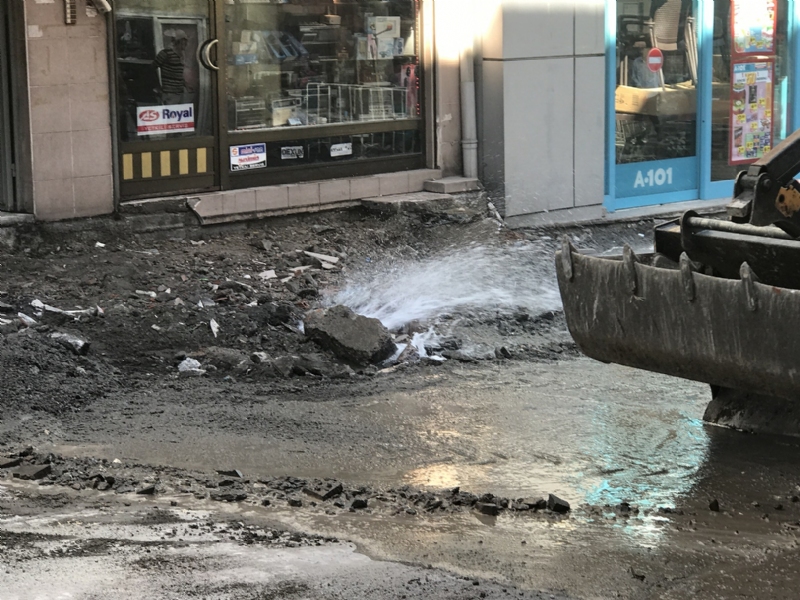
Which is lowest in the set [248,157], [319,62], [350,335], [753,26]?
[350,335]

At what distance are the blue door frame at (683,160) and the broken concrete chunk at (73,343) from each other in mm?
6511

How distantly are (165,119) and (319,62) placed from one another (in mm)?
1678

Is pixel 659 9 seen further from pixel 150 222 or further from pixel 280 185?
pixel 150 222

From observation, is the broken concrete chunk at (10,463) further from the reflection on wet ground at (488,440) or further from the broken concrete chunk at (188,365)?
the broken concrete chunk at (188,365)

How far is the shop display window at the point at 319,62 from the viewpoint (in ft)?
33.4

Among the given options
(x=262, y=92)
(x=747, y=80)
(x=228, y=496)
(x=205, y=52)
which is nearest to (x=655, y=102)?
(x=747, y=80)

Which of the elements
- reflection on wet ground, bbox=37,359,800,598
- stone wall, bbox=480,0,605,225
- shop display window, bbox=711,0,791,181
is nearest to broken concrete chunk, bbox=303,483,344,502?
reflection on wet ground, bbox=37,359,800,598

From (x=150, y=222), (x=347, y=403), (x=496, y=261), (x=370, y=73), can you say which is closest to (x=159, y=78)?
(x=150, y=222)

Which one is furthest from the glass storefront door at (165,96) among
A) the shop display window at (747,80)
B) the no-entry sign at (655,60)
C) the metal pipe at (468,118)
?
the shop display window at (747,80)

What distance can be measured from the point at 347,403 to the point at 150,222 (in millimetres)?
3506

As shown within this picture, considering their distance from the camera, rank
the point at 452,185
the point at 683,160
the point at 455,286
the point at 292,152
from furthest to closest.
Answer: the point at 683,160 < the point at 452,185 < the point at 292,152 < the point at 455,286

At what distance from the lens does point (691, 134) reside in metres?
13.1

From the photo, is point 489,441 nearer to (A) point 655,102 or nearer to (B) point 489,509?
(B) point 489,509

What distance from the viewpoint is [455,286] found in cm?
920
